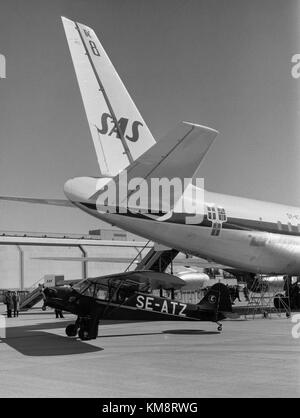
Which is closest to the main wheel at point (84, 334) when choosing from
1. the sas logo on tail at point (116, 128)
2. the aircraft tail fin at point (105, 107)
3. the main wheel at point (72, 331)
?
the main wheel at point (72, 331)

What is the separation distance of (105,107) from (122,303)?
7.40 m

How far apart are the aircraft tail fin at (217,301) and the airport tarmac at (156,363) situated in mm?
864

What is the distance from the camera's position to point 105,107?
20.0 metres

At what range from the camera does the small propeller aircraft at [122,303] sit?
16219mm

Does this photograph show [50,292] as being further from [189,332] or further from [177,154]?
[177,154]

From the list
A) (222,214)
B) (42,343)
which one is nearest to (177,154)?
(42,343)

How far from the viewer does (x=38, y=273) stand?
59906mm

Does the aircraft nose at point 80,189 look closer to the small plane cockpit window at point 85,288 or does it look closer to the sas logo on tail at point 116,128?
the small plane cockpit window at point 85,288

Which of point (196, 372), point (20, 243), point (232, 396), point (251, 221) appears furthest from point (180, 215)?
point (20, 243)

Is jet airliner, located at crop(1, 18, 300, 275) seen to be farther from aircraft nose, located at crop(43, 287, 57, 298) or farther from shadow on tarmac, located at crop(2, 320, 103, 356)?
shadow on tarmac, located at crop(2, 320, 103, 356)

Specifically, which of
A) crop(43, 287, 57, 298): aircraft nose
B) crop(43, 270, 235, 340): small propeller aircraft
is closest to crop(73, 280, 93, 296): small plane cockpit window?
crop(43, 270, 235, 340): small propeller aircraft
